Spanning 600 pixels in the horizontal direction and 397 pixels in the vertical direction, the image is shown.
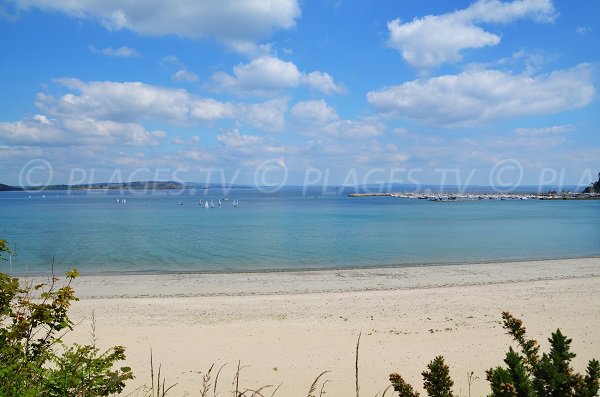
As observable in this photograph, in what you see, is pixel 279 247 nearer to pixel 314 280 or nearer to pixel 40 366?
pixel 314 280

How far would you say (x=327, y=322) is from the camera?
14.2 metres

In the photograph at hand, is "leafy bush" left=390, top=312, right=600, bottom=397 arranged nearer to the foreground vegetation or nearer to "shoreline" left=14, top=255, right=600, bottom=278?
the foreground vegetation

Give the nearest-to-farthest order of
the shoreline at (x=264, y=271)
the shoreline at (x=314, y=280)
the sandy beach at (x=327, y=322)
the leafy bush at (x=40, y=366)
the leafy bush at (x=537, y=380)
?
the leafy bush at (x=537, y=380)
the leafy bush at (x=40, y=366)
the sandy beach at (x=327, y=322)
the shoreline at (x=314, y=280)
the shoreline at (x=264, y=271)

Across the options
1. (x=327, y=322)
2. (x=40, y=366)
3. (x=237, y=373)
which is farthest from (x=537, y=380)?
(x=327, y=322)

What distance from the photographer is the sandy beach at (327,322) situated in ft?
33.2

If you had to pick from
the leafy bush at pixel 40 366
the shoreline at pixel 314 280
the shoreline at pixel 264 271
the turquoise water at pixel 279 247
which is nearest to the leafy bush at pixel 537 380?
the leafy bush at pixel 40 366

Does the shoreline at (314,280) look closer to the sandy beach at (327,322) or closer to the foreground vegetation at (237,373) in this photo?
the sandy beach at (327,322)

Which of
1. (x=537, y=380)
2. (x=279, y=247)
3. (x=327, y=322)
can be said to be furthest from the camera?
(x=279, y=247)

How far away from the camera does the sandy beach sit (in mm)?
10126

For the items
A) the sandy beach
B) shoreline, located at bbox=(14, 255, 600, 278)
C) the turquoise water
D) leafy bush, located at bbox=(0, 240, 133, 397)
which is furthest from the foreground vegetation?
the turquoise water

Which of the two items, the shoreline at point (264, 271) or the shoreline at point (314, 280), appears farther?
the shoreline at point (264, 271)

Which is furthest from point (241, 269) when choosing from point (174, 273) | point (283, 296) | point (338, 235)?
point (338, 235)

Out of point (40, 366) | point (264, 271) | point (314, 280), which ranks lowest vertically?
point (264, 271)

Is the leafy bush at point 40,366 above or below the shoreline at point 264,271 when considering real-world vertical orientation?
above
